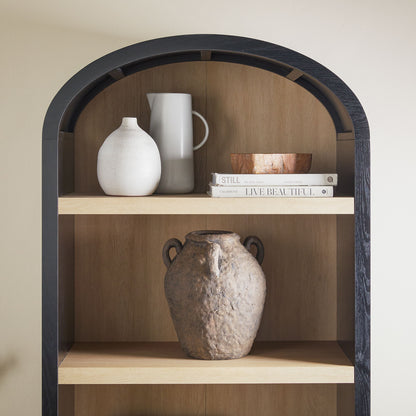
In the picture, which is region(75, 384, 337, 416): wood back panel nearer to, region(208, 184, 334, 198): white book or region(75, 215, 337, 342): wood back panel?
region(75, 215, 337, 342): wood back panel

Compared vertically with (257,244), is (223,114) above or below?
above

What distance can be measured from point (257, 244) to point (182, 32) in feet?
2.12

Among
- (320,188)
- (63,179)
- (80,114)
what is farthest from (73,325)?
(320,188)

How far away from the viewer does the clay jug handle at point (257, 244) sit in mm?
1404

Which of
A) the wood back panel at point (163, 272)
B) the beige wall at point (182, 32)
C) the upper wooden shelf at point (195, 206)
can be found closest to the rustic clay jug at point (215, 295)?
the upper wooden shelf at point (195, 206)

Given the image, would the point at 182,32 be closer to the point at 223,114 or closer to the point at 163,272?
the point at 223,114

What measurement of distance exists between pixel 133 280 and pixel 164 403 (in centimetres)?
36

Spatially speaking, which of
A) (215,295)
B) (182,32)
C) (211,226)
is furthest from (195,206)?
(182,32)

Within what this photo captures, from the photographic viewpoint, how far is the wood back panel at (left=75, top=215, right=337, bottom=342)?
1.55m

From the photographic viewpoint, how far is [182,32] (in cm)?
158

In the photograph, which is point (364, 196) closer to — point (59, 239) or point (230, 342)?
point (230, 342)

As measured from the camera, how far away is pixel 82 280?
155 centimetres

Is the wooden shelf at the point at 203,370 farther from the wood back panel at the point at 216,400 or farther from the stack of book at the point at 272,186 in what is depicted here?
the stack of book at the point at 272,186

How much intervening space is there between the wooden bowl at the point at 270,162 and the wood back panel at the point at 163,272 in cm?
25
